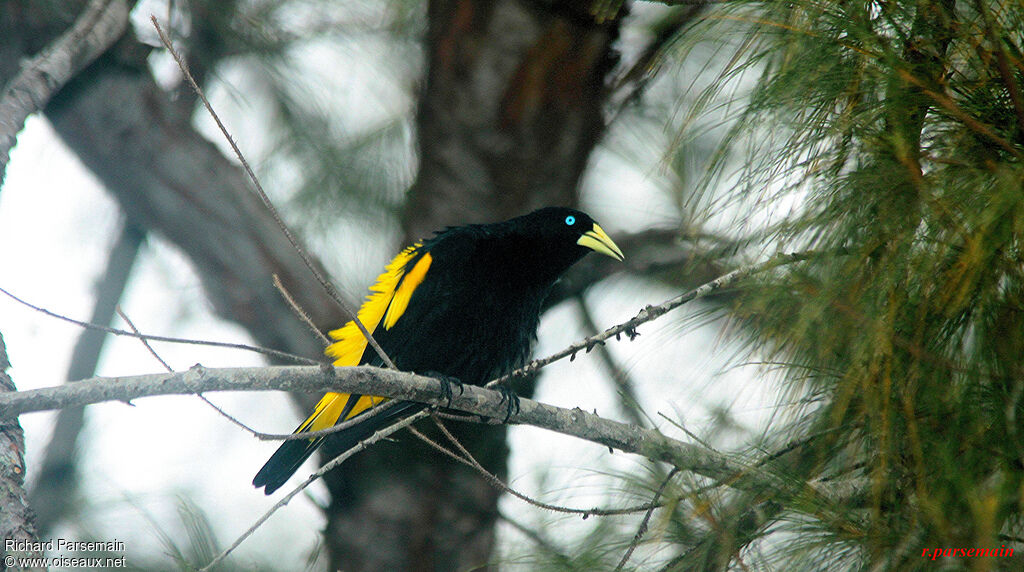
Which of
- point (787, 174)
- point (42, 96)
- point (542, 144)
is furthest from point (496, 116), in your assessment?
point (787, 174)

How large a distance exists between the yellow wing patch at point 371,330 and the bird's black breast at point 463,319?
0.03m

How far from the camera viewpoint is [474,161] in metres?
3.05

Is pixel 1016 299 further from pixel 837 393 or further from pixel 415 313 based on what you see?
pixel 415 313

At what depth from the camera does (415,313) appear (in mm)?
2414

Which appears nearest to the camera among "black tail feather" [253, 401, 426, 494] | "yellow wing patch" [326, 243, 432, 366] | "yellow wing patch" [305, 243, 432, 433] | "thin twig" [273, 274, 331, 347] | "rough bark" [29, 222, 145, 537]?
"thin twig" [273, 274, 331, 347]

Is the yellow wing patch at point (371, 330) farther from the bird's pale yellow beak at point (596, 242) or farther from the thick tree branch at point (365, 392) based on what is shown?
the thick tree branch at point (365, 392)

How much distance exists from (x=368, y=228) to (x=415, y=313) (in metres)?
1.40

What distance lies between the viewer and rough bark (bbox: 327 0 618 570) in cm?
291

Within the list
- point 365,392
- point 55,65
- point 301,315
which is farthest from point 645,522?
point 55,65

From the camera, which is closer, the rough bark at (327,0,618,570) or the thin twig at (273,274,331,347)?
the thin twig at (273,274,331,347)

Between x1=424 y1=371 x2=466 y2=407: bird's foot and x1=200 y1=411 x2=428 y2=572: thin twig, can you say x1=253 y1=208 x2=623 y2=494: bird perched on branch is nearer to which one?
x1=424 y1=371 x2=466 y2=407: bird's foot

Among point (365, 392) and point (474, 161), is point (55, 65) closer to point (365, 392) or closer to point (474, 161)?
point (474, 161)

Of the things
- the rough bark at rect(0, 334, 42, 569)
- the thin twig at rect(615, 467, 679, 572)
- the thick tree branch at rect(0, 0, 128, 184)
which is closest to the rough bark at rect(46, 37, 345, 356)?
the thick tree branch at rect(0, 0, 128, 184)

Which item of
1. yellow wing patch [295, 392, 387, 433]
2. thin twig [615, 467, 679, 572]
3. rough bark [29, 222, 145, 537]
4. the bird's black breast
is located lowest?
thin twig [615, 467, 679, 572]
